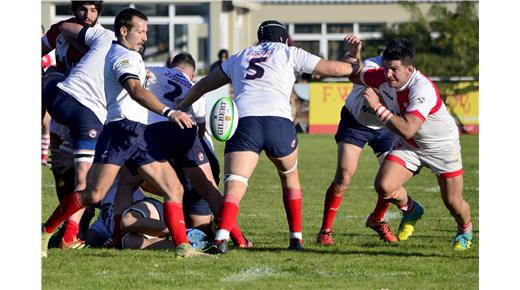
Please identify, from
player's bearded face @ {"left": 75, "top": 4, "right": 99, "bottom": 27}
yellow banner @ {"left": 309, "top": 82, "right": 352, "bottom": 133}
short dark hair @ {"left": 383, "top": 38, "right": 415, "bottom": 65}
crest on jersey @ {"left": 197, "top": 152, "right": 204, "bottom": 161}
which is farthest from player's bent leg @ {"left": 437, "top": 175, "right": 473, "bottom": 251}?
yellow banner @ {"left": 309, "top": 82, "right": 352, "bottom": 133}

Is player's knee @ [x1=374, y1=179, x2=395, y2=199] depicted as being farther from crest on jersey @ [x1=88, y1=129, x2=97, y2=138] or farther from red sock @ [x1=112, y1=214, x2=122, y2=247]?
crest on jersey @ [x1=88, y1=129, x2=97, y2=138]

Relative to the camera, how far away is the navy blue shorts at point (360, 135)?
33.0 ft

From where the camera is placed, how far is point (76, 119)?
31.4 ft

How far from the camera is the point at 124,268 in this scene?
8008 mm

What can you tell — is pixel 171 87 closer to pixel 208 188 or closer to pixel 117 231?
pixel 208 188

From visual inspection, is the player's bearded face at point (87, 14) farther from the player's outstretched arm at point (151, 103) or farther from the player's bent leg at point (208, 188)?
the player's outstretched arm at point (151, 103)

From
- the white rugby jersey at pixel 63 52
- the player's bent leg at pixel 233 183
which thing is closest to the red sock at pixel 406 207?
the player's bent leg at pixel 233 183

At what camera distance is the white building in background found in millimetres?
33812

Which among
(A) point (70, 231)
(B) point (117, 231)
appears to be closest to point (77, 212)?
(A) point (70, 231)

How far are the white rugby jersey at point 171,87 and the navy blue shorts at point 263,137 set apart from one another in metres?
0.65

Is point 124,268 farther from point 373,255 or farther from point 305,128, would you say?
point 305,128

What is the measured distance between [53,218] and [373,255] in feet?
7.92

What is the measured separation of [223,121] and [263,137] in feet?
1.19
